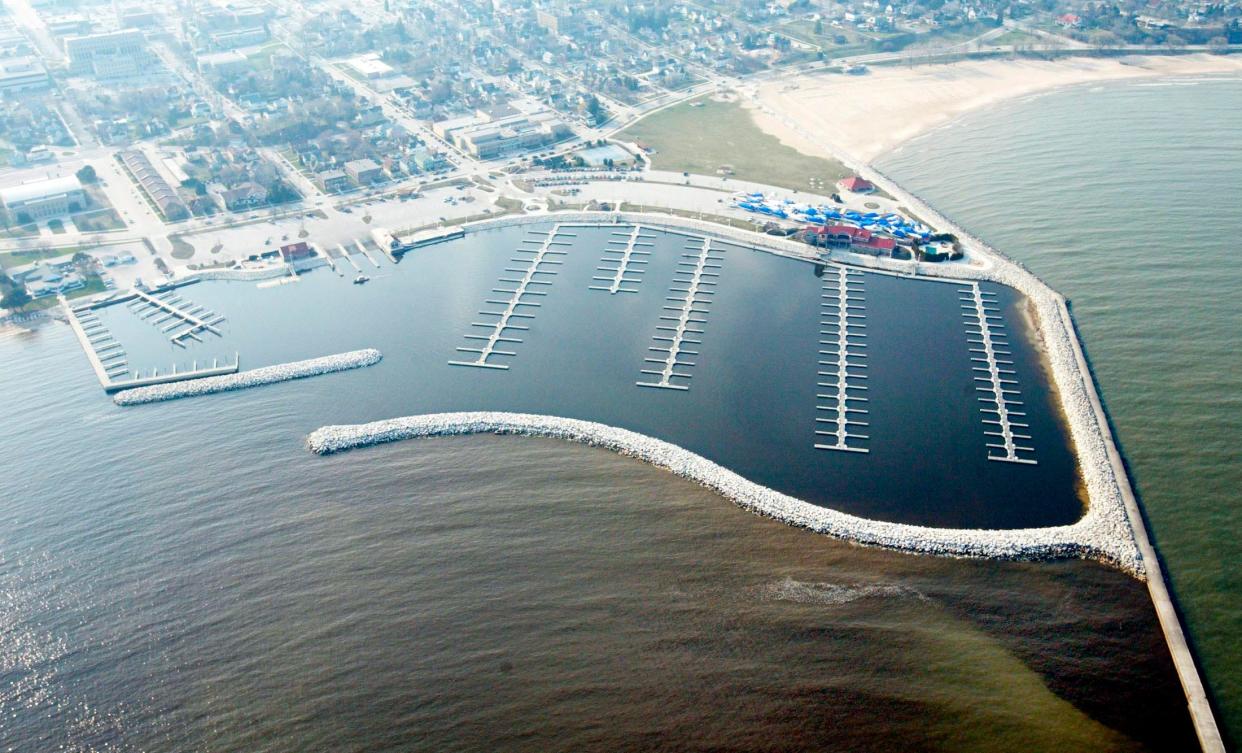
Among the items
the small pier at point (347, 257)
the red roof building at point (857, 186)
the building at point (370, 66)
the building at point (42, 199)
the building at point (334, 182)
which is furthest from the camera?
the building at point (370, 66)

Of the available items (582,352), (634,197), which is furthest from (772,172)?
(582,352)

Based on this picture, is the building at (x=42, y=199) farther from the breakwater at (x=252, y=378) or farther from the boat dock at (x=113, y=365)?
the breakwater at (x=252, y=378)

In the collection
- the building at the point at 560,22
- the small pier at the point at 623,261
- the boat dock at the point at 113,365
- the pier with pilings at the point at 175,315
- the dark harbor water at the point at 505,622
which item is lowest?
the dark harbor water at the point at 505,622

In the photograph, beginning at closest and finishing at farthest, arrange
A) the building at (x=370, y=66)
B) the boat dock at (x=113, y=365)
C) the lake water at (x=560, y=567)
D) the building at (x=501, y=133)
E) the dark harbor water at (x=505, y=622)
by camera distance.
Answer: the dark harbor water at (x=505, y=622) < the lake water at (x=560, y=567) < the boat dock at (x=113, y=365) < the building at (x=501, y=133) < the building at (x=370, y=66)

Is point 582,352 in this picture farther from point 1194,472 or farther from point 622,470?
point 1194,472

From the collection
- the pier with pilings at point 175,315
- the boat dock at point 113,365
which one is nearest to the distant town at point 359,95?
the pier with pilings at point 175,315

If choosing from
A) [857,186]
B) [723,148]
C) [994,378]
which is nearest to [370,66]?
[723,148]
